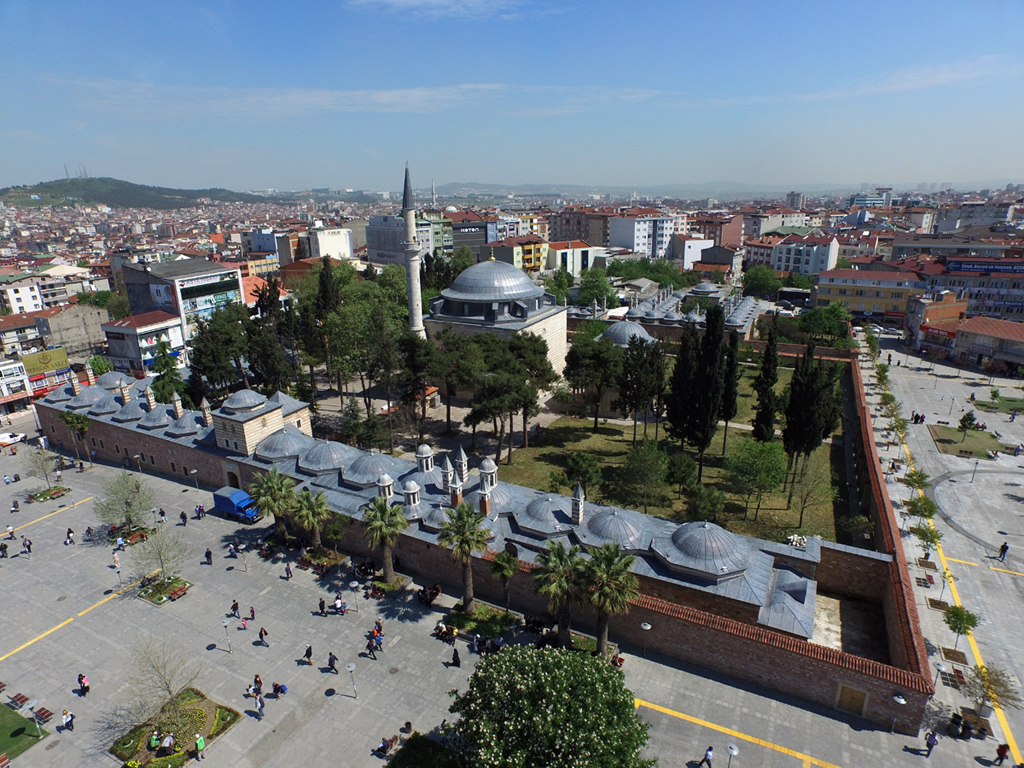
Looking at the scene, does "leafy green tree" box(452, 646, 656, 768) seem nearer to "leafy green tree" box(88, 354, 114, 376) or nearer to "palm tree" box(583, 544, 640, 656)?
"palm tree" box(583, 544, 640, 656)

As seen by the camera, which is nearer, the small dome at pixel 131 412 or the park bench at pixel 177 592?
the park bench at pixel 177 592

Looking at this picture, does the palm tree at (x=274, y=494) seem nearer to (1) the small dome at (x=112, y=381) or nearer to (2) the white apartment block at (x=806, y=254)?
(1) the small dome at (x=112, y=381)

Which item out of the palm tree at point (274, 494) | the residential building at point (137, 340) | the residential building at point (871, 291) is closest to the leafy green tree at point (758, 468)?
the palm tree at point (274, 494)

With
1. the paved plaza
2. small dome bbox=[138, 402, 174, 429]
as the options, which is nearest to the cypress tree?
the paved plaza

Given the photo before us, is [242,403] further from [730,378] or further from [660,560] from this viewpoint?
[730,378]

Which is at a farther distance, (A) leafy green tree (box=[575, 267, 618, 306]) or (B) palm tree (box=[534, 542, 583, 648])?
(A) leafy green tree (box=[575, 267, 618, 306])

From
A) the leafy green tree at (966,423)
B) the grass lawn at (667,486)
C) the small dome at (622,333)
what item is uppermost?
the small dome at (622,333)
